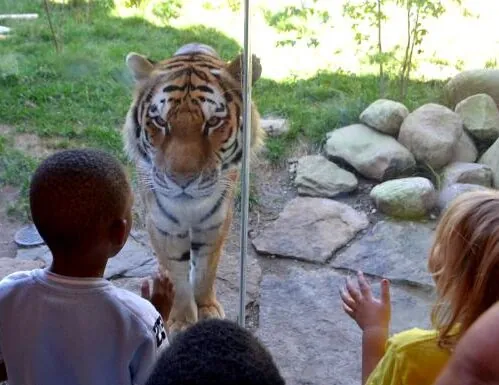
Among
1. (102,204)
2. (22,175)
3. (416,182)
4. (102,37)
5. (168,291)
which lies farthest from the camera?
(416,182)

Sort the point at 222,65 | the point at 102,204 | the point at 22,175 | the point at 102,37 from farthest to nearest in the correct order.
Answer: the point at 22,175 → the point at 102,37 → the point at 222,65 → the point at 102,204

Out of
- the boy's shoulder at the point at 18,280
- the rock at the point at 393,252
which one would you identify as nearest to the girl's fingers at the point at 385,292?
the boy's shoulder at the point at 18,280

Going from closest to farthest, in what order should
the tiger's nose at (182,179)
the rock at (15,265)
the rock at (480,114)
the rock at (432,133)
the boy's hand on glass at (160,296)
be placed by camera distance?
the boy's hand on glass at (160,296) < the tiger's nose at (182,179) < the rock at (15,265) < the rock at (432,133) < the rock at (480,114)

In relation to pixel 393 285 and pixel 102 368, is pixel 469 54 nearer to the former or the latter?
pixel 393 285

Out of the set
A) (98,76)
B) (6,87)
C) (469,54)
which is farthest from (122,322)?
(469,54)

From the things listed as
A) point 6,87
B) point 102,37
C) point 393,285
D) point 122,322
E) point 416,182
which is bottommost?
point 393,285

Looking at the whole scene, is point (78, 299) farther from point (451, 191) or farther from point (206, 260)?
point (451, 191)

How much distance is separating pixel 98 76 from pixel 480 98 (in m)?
1.57

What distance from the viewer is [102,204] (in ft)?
4.17

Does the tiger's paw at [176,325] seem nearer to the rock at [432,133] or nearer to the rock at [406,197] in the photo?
Answer: the rock at [406,197]

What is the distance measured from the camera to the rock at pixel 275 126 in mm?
2522

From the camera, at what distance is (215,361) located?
2.71 feet

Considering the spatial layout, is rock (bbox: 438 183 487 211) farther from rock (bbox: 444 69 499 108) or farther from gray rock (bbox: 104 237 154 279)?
gray rock (bbox: 104 237 154 279)

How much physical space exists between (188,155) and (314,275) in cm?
65
